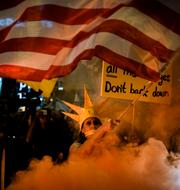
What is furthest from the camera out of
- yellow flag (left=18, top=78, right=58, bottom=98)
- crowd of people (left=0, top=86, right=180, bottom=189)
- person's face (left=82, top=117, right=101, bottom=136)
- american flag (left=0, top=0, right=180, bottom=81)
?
person's face (left=82, top=117, right=101, bottom=136)

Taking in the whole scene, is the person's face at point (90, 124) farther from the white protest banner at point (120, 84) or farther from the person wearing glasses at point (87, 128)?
the white protest banner at point (120, 84)

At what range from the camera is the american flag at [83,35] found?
14.5 ft

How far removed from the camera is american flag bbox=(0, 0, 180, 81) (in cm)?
443

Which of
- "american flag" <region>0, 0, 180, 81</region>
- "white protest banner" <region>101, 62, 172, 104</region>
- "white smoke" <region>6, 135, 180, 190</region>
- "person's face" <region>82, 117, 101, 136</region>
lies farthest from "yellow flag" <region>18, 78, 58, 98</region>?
"white protest banner" <region>101, 62, 172, 104</region>

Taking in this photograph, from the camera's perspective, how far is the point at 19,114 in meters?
6.16

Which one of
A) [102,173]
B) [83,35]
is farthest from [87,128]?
[83,35]

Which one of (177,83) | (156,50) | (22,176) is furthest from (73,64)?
(177,83)

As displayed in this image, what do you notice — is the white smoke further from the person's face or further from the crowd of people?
the person's face

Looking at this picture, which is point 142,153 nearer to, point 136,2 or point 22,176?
point 22,176

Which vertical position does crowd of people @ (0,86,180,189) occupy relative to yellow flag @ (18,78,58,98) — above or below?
below

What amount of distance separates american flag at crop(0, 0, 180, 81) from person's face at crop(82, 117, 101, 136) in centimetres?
145

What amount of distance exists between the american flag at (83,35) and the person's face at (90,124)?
4.77 feet

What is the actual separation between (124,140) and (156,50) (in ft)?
7.31

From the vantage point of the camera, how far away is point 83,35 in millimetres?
4582
